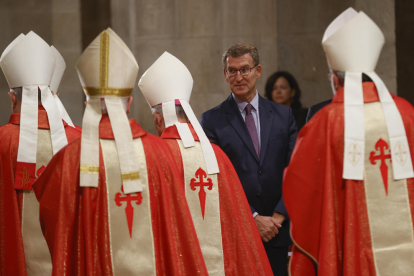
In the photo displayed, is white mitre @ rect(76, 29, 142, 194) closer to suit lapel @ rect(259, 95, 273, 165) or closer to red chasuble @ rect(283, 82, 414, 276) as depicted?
red chasuble @ rect(283, 82, 414, 276)

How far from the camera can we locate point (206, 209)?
340 centimetres

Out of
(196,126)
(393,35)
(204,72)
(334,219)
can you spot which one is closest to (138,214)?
(196,126)

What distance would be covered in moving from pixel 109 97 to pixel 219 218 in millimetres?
1142

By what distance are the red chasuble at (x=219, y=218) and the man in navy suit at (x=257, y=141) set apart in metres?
0.49

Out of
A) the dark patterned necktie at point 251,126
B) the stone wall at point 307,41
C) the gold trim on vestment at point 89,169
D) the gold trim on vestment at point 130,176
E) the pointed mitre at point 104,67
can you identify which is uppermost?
the stone wall at point 307,41

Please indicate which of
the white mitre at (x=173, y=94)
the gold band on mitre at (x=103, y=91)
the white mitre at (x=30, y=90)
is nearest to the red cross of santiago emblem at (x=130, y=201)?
the gold band on mitre at (x=103, y=91)

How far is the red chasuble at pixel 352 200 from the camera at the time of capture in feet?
9.21

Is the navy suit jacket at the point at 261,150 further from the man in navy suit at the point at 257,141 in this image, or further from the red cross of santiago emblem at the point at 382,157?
the red cross of santiago emblem at the point at 382,157

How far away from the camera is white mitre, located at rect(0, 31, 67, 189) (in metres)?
3.51

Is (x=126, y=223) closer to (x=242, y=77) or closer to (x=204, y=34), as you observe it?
(x=242, y=77)

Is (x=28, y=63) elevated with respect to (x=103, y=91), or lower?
elevated

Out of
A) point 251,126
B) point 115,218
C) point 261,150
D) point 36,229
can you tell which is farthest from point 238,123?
point 36,229

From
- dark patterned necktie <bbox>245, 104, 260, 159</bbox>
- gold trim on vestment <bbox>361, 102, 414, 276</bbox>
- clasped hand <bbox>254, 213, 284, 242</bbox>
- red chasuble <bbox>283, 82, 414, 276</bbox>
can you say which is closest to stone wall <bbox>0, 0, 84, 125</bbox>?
dark patterned necktie <bbox>245, 104, 260, 159</bbox>

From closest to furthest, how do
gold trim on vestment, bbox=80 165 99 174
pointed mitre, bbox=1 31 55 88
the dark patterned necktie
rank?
gold trim on vestment, bbox=80 165 99 174
pointed mitre, bbox=1 31 55 88
the dark patterned necktie
